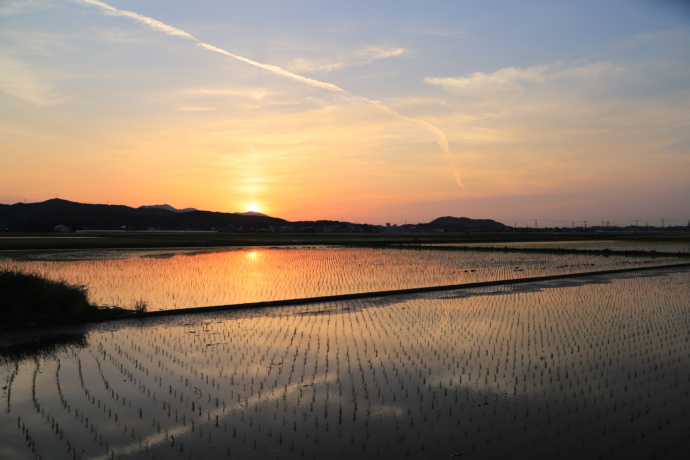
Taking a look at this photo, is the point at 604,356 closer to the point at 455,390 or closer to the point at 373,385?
the point at 455,390

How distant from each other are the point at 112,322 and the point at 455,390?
28.9ft

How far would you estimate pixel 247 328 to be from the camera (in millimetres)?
11312

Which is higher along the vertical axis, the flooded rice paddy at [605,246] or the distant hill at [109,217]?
the distant hill at [109,217]

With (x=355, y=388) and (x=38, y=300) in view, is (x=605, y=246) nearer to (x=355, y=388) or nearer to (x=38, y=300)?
(x=355, y=388)

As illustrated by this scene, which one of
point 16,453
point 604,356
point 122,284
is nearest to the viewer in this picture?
point 16,453

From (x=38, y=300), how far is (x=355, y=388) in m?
9.29

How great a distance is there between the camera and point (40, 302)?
12469 mm

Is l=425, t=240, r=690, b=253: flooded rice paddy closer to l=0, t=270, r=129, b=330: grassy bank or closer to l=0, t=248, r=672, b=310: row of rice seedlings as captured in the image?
l=0, t=248, r=672, b=310: row of rice seedlings

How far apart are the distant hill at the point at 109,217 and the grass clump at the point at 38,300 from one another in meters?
130

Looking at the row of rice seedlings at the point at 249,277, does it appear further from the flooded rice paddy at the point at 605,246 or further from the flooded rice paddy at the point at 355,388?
the flooded rice paddy at the point at 605,246

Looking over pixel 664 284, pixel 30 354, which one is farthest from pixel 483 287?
pixel 30 354

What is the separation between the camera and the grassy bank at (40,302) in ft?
39.4

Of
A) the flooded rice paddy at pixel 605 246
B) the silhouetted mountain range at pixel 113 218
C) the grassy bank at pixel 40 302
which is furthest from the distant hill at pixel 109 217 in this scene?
the grassy bank at pixel 40 302

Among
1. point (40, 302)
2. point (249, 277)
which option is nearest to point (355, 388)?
point (40, 302)
